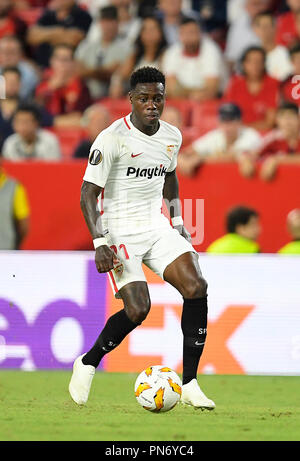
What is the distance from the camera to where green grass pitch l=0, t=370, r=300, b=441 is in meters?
5.32

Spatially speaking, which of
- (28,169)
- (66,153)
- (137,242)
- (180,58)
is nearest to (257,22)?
(180,58)

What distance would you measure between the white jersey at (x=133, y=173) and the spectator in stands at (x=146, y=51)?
20.8ft

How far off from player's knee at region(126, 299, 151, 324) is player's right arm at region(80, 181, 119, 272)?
Result: 1.04 feet

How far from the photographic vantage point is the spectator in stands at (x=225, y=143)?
10377 millimetres

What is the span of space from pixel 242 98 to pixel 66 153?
2254 millimetres

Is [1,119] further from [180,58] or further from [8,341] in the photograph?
[8,341]

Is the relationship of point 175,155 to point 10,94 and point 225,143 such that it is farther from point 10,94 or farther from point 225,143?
point 10,94

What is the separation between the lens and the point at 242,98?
39.0ft

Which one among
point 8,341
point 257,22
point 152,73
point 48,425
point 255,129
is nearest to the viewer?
point 48,425

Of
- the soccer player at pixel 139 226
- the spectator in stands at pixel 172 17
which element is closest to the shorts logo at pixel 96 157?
the soccer player at pixel 139 226

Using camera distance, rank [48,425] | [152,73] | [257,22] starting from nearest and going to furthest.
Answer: [48,425]
[152,73]
[257,22]

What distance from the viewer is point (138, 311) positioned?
619 cm

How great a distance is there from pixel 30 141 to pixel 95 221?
17.2 feet

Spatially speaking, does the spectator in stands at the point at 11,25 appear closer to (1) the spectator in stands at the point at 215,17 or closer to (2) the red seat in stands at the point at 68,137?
(2) the red seat in stands at the point at 68,137
